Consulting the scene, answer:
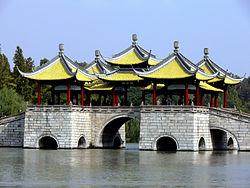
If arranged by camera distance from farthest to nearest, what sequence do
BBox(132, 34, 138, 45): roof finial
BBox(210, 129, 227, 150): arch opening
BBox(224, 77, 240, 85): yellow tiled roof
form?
BBox(132, 34, 138, 45): roof finial → BBox(224, 77, 240, 85): yellow tiled roof → BBox(210, 129, 227, 150): arch opening

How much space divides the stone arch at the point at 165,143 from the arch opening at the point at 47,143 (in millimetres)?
8894

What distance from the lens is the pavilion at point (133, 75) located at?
50.9 metres

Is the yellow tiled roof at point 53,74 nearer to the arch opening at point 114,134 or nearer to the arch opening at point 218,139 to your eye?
the arch opening at point 114,134

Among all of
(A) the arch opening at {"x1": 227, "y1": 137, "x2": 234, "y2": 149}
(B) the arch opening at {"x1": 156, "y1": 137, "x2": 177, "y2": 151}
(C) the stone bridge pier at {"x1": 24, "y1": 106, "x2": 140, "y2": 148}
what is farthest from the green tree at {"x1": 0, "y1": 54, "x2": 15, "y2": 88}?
(A) the arch opening at {"x1": 227, "y1": 137, "x2": 234, "y2": 149}

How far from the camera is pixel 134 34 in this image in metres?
58.8

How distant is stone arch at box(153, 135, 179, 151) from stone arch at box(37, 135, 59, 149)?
817cm

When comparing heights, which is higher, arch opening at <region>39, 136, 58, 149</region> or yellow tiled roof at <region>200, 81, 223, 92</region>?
yellow tiled roof at <region>200, 81, 223, 92</region>

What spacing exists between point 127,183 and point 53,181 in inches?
148

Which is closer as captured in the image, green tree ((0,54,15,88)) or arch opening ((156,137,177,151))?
arch opening ((156,137,177,151))

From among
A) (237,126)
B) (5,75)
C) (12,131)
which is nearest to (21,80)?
(5,75)

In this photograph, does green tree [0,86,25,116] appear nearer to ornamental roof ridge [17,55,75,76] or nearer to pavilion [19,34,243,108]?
pavilion [19,34,243,108]

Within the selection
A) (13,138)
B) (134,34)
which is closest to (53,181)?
(13,138)

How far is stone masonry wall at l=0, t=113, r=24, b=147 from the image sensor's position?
5506cm

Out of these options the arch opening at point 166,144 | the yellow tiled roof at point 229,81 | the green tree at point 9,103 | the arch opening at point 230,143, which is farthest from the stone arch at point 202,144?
the green tree at point 9,103
